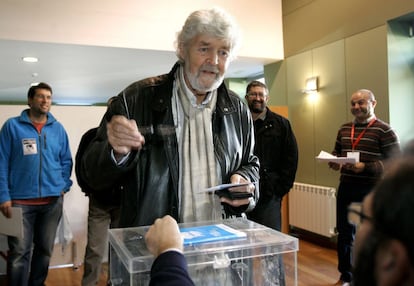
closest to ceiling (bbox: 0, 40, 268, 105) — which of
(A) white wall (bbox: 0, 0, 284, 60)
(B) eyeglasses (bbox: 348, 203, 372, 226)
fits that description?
(A) white wall (bbox: 0, 0, 284, 60)

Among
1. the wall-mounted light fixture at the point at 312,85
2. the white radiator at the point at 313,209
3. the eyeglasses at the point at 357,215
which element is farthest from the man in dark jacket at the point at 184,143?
the wall-mounted light fixture at the point at 312,85

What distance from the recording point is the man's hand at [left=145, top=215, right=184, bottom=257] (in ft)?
2.44

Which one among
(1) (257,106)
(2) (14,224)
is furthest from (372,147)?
(2) (14,224)

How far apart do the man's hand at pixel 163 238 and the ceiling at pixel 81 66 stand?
3735 mm

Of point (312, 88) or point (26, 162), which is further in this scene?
point (312, 88)

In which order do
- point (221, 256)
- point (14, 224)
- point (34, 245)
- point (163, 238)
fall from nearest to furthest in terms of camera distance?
1. point (163, 238)
2. point (221, 256)
3. point (14, 224)
4. point (34, 245)

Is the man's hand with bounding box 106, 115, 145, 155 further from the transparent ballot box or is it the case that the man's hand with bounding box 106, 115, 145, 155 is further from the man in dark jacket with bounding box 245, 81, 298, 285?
the man in dark jacket with bounding box 245, 81, 298, 285

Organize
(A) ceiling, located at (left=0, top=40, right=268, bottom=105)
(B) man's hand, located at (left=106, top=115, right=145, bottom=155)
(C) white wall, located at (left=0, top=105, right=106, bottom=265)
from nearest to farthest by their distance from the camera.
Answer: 1. (B) man's hand, located at (left=106, top=115, right=145, bottom=155)
2. (C) white wall, located at (left=0, top=105, right=106, bottom=265)
3. (A) ceiling, located at (left=0, top=40, right=268, bottom=105)

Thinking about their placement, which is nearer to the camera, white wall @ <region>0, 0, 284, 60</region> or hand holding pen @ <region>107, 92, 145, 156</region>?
hand holding pen @ <region>107, 92, 145, 156</region>

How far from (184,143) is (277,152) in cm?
Result: 196

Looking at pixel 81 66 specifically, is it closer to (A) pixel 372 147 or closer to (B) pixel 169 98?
(A) pixel 372 147

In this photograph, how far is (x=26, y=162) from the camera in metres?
2.78

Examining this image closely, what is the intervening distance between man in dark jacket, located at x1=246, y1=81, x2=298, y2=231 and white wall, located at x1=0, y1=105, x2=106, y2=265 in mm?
1522

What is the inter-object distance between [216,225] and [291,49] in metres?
4.27
